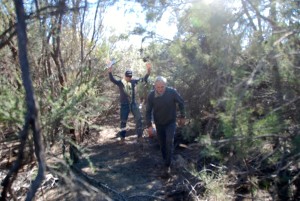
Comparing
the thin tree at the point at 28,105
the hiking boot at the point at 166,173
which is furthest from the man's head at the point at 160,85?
the thin tree at the point at 28,105

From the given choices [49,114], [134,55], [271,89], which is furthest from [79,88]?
[134,55]

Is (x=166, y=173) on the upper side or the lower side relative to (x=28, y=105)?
lower

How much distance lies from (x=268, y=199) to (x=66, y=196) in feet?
10.0

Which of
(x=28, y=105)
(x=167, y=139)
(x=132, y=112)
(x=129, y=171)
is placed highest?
(x=28, y=105)

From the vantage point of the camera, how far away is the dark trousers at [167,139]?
786cm

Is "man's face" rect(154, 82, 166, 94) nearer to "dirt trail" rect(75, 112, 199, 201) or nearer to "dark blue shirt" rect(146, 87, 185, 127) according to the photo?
"dark blue shirt" rect(146, 87, 185, 127)

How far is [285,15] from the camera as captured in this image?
4.60 meters

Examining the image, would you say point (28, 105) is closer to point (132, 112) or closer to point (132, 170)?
point (132, 170)

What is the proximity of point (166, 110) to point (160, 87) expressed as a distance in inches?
17.4

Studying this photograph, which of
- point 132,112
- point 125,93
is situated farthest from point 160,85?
point 132,112

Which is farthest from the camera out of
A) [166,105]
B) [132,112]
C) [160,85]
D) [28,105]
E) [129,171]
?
[132,112]

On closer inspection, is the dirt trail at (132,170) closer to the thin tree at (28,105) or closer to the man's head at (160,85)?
the man's head at (160,85)

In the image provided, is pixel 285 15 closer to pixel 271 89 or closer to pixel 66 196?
pixel 271 89

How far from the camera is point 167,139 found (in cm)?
788
